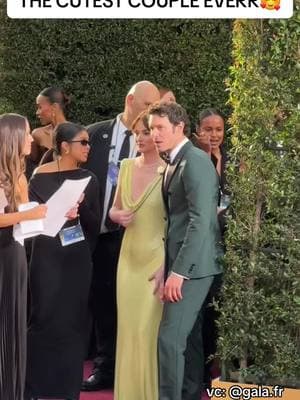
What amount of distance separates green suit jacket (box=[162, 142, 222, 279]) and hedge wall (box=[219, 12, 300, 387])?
108 mm

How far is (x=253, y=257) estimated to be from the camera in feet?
18.1

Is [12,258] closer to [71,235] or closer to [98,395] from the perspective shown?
[71,235]

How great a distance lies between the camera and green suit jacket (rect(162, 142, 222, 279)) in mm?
5371

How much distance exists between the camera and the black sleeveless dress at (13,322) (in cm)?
580

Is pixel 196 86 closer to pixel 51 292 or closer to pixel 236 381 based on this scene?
pixel 51 292

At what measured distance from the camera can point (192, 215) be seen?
5383 mm

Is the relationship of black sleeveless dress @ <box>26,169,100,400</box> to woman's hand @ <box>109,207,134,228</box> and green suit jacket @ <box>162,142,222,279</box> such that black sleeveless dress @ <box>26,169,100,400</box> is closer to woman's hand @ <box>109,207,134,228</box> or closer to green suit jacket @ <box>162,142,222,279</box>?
woman's hand @ <box>109,207,134,228</box>

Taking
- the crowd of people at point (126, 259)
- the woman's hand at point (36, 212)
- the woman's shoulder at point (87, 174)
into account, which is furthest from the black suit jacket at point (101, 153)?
the woman's hand at point (36, 212)

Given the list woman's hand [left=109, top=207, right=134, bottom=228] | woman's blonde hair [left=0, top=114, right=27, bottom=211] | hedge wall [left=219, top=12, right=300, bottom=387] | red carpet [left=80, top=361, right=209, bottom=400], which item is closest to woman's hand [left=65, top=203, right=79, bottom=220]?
woman's hand [left=109, top=207, right=134, bottom=228]

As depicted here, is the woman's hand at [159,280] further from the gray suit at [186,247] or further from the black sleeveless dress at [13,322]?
the black sleeveless dress at [13,322]

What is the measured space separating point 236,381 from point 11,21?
15.6ft

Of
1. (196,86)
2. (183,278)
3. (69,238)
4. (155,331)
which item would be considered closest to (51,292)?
(69,238)

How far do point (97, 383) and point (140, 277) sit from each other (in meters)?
1.28

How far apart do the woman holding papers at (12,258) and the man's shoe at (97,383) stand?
94 centimetres
